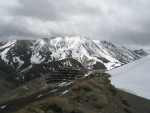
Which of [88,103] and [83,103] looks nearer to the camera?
[83,103]

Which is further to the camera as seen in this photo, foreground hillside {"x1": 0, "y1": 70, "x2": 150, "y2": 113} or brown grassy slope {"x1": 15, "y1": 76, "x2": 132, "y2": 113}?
foreground hillside {"x1": 0, "y1": 70, "x2": 150, "y2": 113}

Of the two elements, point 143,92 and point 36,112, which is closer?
point 36,112

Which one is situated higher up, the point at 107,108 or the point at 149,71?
the point at 149,71

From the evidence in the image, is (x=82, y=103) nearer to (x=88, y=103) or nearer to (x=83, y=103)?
(x=83, y=103)

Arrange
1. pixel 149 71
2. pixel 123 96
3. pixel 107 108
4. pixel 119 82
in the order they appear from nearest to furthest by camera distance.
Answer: pixel 107 108, pixel 123 96, pixel 119 82, pixel 149 71

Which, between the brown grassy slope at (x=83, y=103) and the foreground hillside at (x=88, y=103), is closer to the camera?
the brown grassy slope at (x=83, y=103)

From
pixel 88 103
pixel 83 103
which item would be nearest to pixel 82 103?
pixel 83 103

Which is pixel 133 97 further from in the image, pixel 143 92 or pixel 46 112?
pixel 46 112

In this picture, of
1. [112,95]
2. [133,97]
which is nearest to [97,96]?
[112,95]
